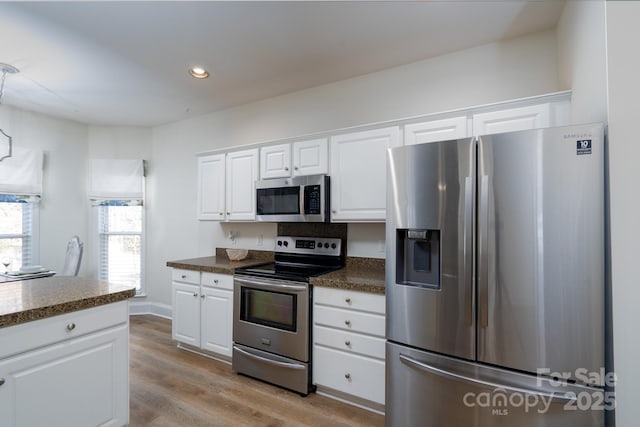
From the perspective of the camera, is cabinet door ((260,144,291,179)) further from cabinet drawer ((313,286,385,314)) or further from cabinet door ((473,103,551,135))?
cabinet door ((473,103,551,135))

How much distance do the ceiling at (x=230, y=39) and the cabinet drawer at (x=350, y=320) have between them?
2.02 meters

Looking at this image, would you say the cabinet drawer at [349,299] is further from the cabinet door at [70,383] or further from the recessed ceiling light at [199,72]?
the recessed ceiling light at [199,72]

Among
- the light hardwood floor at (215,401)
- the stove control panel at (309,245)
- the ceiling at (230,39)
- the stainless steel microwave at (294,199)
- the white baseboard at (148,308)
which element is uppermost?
the ceiling at (230,39)

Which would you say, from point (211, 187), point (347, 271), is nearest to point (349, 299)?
point (347, 271)

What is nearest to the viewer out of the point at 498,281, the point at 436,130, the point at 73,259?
the point at 498,281

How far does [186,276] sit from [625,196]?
327 cm

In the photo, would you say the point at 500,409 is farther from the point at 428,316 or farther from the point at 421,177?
the point at 421,177

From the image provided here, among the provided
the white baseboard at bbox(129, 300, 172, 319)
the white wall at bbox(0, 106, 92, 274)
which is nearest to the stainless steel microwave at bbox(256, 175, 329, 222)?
the white baseboard at bbox(129, 300, 172, 319)

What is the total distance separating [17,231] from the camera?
3787 mm

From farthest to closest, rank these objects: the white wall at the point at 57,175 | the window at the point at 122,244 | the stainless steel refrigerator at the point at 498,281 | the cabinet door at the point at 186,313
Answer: the window at the point at 122,244, the white wall at the point at 57,175, the cabinet door at the point at 186,313, the stainless steel refrigerator at the point at 498,281

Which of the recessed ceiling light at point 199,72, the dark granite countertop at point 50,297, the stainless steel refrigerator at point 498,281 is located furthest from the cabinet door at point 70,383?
the recessed ceiling light at point 199,72

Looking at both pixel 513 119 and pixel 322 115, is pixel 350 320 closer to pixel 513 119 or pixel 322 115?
pixel 513 119

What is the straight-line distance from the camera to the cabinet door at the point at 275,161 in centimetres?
290

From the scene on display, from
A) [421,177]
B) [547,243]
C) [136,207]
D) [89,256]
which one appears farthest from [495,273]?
[89,256]
